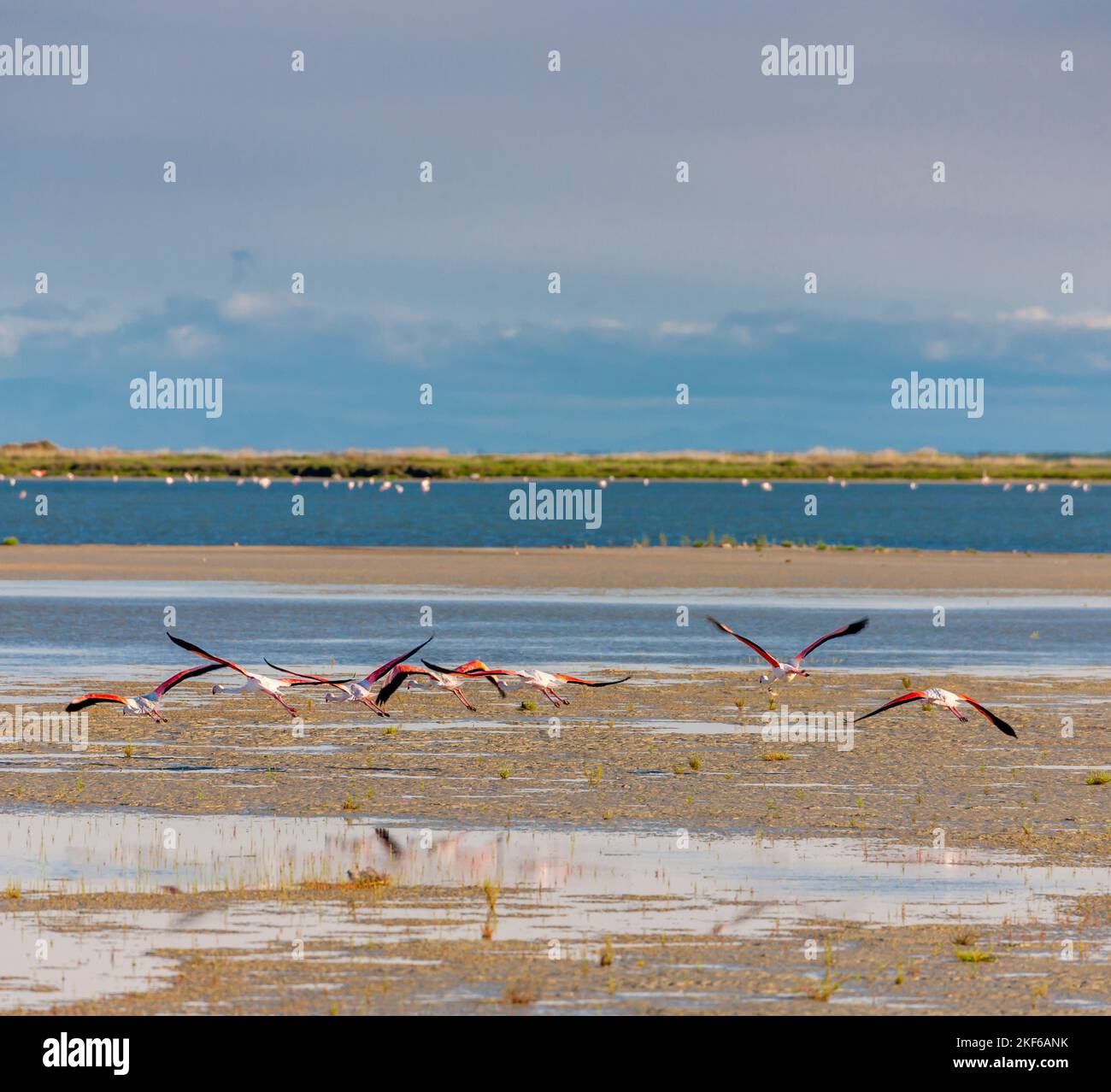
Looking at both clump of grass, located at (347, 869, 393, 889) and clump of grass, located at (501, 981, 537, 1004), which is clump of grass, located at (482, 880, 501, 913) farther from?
clump of grass, located at (501, 981, 537, 1004)

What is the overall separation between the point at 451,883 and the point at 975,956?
3.66 m

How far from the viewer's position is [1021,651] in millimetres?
31328

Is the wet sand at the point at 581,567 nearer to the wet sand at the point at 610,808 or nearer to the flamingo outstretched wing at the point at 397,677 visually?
the wet sand at the point at 610,808

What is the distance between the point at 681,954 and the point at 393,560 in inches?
1757

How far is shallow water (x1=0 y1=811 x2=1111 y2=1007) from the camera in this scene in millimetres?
11180

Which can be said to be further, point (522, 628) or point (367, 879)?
point (522, 628)

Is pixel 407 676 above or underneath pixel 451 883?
above

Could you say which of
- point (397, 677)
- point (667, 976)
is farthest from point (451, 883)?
point (397, 677)

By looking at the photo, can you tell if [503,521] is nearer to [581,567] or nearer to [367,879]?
[581,567]

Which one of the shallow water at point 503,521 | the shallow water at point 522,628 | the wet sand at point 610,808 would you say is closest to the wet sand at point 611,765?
the wet sand at point 610,808

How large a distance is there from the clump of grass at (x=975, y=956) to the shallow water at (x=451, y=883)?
2.74 ft

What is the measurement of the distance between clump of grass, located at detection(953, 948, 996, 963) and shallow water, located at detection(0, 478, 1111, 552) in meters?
54.1

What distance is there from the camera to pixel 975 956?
1089 centimetres

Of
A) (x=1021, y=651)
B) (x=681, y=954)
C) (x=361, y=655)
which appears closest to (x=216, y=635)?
(x=361, y=655)
